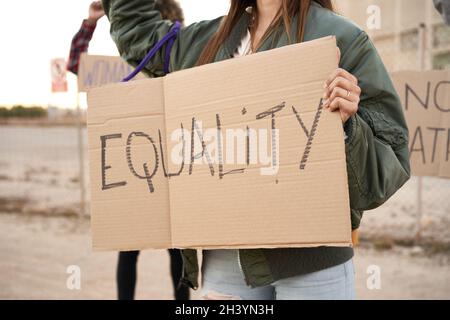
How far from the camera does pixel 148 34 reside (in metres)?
1.74

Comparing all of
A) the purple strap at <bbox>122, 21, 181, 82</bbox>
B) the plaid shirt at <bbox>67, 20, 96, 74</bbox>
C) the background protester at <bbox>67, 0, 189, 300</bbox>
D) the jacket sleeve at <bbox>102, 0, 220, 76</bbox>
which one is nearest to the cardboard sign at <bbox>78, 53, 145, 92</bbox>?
the plaid shirt at <bbox>67, 20, 96, 74</bbox>

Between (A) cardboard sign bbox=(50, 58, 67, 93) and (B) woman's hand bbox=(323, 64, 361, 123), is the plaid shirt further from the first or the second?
(A) cardboard sign bbox=(50, 58, 67, 93)

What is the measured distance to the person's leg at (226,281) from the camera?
152cm

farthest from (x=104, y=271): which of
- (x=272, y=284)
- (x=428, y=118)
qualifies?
(x=272, y=284)

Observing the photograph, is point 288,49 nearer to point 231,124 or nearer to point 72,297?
point 231,124

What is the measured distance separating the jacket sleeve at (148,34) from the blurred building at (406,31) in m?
2.56

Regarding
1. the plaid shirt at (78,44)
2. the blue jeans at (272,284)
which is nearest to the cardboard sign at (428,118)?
the plaid shirt at (78,44)

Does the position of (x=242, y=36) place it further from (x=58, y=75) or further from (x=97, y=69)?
(x=58, y=75)

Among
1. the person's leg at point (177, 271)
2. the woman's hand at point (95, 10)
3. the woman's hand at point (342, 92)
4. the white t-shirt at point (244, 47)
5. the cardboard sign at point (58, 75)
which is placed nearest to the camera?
the woman's hand at point (342, 92)

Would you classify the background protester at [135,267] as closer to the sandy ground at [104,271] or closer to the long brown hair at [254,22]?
the sandy ground at [104,271]

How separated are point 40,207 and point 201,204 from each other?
293 inches

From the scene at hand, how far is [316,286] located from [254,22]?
747 mm

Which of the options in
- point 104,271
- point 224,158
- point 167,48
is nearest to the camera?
point 224,158
